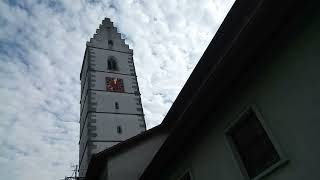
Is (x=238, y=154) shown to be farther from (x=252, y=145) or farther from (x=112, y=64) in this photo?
(x=112, y=64)

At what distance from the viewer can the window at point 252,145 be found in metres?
5.87

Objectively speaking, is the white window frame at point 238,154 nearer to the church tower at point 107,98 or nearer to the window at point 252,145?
the window at point 252,145

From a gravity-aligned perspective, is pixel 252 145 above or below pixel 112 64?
below

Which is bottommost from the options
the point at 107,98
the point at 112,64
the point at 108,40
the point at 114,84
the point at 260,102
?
the point at 260,102

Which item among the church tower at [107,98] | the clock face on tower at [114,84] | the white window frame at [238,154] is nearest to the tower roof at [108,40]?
the church tower at [107,98]

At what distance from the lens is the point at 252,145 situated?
6336 mm

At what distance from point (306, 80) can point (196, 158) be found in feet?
12.2

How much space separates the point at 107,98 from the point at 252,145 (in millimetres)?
20594

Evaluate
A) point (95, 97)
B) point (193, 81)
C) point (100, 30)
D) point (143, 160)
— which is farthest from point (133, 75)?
point (193, 81)

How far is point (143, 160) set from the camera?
13289 millimetres

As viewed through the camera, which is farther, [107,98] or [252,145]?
[107,98]

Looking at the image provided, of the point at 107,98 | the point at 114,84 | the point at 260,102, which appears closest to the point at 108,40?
the point at 114,84

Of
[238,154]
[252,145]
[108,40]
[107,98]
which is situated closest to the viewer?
[252,145]

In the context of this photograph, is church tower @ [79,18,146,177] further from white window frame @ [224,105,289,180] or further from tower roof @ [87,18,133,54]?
white window frame @ [224,105,289,180]
